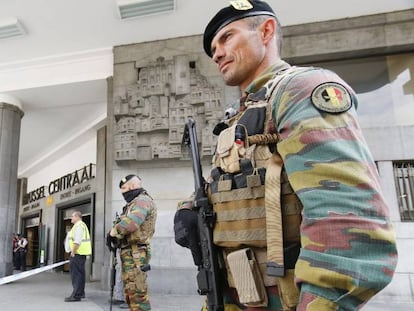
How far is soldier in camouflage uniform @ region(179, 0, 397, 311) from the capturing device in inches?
26.9

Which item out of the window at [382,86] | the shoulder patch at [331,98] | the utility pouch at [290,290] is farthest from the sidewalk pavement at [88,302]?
the shoulder patch at [331,98]

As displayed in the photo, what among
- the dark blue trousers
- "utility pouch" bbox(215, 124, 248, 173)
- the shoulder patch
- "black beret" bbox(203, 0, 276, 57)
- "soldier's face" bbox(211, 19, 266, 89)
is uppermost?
"black beret" bbox(203, 0, 276, 57)

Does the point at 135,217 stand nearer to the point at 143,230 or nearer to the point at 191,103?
the point at 143,230

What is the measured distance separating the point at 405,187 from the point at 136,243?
172 inches

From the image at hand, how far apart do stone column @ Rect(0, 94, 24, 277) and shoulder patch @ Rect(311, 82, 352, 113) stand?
816 centimetres

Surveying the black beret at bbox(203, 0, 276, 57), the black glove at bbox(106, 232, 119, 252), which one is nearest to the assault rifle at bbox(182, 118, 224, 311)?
the black beret at bbox(203, 0, 276, 57)

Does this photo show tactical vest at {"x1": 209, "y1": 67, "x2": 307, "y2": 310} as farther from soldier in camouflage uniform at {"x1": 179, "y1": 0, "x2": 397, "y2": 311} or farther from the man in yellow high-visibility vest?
the man in yellow high-visibility vest

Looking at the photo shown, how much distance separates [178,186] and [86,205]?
6613mm

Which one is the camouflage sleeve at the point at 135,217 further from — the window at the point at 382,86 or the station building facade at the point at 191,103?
the window at the point at 382,86

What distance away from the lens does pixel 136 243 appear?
4.14m

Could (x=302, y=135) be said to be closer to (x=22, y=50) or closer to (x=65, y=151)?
(x=22, y=50)

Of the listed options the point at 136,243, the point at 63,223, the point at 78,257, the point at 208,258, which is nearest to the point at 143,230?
the point at 136,243

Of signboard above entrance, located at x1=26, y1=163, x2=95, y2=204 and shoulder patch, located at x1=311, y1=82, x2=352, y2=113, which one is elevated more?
signboard above entrance, located at x1=26, y1=163, x2=95, y2=204

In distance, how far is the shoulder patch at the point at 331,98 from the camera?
806 millimetres
